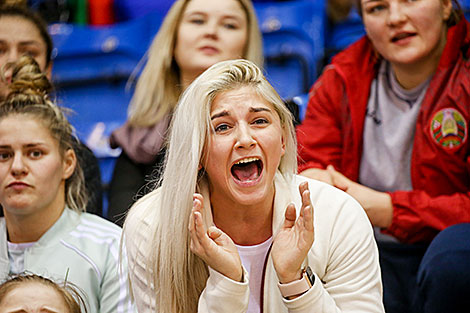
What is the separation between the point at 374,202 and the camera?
1950 mm

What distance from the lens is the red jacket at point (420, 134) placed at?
1947 mm

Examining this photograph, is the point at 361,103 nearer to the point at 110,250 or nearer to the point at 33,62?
the point at 110,250

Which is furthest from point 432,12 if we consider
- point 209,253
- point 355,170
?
point 209,253

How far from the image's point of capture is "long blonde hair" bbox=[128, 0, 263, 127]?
2.53 metres

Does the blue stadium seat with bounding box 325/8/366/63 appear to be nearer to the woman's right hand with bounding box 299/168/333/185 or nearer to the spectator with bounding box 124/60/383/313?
the woman's right hand with bounding box 299/168/333/185

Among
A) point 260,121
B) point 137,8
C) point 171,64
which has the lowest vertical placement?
point 260,121

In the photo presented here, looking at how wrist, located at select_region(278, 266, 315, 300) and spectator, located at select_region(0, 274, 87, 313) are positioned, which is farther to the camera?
spectator, located at select_region(0, 274, 87, 313)

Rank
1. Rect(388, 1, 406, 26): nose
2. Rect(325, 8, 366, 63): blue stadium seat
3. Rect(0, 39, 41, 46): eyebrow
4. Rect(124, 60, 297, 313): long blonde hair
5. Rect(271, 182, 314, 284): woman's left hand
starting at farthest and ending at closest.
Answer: Rect(325, 8, 366, 63): blue stadium seat → Rect(0, 39, 41, 46): eyebrow → Rect(388, 1, 406, 26): nose → Rect(124, 60, 297, 313): long blonde hair → Rect(271, 182, 314, 284): woman's left hand

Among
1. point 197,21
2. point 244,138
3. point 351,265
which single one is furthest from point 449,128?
point 197,21

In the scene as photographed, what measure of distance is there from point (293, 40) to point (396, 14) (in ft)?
3.44

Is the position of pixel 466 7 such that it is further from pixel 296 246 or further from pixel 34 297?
pixel 34 297

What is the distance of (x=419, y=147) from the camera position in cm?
204

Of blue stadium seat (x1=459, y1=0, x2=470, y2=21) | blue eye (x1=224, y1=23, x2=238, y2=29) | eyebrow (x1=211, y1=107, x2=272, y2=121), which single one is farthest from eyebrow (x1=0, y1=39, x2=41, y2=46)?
blue stadium seat (x1=459, y1=0, x2=470, y2=21)

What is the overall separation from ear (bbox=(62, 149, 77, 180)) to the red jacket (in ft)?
2.19
